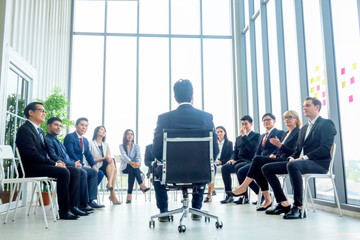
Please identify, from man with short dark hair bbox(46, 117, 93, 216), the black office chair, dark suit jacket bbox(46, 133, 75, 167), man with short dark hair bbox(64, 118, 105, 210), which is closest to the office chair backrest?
the black office chair

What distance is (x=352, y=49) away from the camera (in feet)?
11.9

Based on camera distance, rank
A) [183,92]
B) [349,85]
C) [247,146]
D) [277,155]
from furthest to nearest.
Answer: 1. [247,146]
2. [277,155]
3. [349,85]
4. [183,92]

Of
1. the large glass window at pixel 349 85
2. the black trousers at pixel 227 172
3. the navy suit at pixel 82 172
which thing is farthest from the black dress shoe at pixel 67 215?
the large glass window at pixel 349 85

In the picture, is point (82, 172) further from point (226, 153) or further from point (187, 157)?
point (226, 153)

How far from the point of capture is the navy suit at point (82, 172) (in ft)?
12.3

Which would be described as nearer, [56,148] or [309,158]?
[309,158]

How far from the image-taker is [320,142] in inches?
131

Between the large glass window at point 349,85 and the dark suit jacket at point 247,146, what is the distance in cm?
136

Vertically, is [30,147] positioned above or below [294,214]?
above

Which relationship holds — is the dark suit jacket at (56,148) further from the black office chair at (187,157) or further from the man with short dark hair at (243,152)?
the man with short dark hair at (243,152)

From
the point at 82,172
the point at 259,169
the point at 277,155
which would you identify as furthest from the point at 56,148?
the point at 277,155

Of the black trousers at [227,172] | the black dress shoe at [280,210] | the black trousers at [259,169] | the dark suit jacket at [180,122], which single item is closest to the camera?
the dark suit jacket at [180,122]

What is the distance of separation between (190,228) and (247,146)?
2368mm

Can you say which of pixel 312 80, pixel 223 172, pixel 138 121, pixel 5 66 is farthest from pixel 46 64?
pixel 312 80
